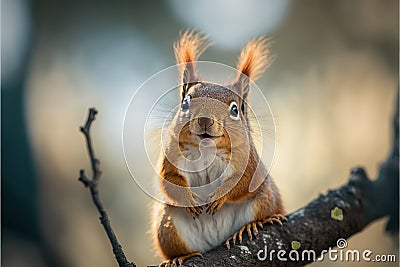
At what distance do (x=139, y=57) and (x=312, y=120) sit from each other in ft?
1.41

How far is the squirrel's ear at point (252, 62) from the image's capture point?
3.39 ft

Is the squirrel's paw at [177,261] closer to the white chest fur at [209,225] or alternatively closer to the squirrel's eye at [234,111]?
the white chest fur at [209,225]

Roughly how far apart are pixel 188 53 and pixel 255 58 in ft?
0.46

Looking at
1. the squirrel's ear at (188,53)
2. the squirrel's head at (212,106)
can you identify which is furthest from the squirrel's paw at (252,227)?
the squirrel's ear at (188,53)

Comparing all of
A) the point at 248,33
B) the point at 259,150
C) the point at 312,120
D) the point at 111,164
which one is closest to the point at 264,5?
the point at 248,33

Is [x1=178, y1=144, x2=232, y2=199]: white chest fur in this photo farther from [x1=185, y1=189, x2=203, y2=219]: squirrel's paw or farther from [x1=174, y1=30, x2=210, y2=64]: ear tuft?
[x1=174, y1=30, x2=210, y2=64]: ear tuft

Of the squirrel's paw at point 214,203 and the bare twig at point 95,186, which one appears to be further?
the squirrel's paw at point 214,203

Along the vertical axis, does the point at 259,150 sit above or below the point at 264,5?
below

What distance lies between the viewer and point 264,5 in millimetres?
1240

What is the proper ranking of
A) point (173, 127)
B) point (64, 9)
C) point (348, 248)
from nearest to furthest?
point (173, 127)
point (348, 248)
point (64, 9)

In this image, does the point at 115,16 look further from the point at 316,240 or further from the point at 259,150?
the point at 316,240
